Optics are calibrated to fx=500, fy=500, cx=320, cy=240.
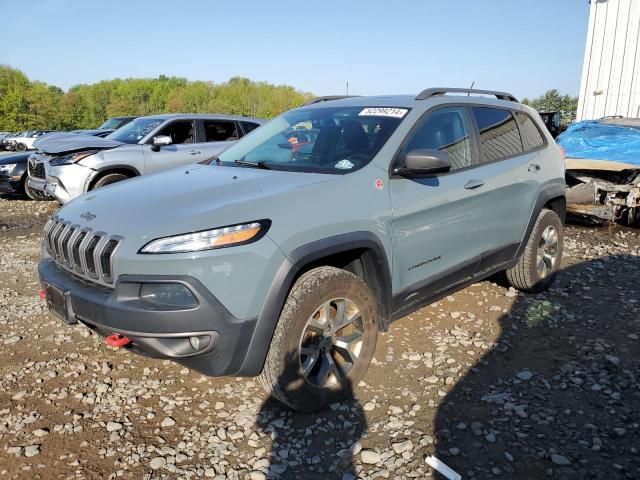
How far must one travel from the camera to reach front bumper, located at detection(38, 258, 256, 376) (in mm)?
2262

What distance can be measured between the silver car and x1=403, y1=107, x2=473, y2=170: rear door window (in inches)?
168

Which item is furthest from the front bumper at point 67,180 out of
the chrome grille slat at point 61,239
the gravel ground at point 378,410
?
the chrome grille slat at point 61,239

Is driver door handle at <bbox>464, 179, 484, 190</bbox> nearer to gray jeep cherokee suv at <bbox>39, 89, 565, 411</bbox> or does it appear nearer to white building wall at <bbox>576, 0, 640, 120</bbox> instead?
gray jeep cherokee suv at <bbox>39, 89, 565, 411</bbox>

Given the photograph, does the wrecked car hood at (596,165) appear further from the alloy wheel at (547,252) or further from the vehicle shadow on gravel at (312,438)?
the vehicle shadow on gravel at (312,438)

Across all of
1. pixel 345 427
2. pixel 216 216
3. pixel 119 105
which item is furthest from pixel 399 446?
pixel 119 105

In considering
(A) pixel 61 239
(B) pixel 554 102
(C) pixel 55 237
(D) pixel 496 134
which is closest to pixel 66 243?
(A) pixel 61 239

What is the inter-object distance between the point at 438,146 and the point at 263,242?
5.38 feet

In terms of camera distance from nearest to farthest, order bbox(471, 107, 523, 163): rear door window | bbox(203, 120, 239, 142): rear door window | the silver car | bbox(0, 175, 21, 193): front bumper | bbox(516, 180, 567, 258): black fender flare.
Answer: bbox(471, 107, 523, 163): rear door window, bbox(516, 180, 567, 258): black fender flare, the silver car, bbox(203, 120, 239, 142): rear door window, bbox(0, 175, 21, 193): front bumper

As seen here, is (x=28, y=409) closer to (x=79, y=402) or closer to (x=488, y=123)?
(x=79, y=402)

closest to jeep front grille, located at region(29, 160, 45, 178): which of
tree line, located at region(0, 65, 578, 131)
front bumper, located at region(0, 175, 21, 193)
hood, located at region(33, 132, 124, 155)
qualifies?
hood, located at region(33, 132, 124, 155)

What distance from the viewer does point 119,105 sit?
268 ft

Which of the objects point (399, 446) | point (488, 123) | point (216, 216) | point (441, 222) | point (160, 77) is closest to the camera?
point (216, 216)

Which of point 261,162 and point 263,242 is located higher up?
point 261,162

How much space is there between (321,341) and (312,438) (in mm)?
506
